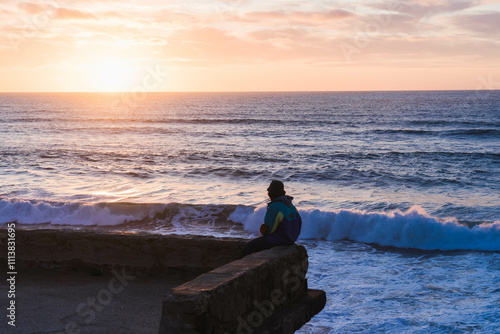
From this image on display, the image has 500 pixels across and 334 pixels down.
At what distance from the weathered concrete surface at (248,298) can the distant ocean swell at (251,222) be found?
6533mm

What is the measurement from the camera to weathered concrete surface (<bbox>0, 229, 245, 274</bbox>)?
6625mm

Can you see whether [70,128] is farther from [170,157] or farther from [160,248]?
[160,248]

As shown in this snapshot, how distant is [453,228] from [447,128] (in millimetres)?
30907

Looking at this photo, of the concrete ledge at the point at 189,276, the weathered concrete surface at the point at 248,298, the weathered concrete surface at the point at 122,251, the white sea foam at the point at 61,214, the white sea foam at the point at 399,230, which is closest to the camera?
the weathered concrete surface at the point at 248,298

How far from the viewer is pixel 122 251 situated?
6.75m

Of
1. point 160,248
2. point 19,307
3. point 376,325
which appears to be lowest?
point 376,325

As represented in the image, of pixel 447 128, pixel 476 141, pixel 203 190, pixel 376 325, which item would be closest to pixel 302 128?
A: pixel 447 128

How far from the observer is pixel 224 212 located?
1411cm

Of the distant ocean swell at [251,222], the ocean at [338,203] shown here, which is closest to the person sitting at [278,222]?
the ocean at [338,203]

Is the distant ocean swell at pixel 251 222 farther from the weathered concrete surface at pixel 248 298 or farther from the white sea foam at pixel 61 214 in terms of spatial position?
the weathered concrete surface at pixel 248 298

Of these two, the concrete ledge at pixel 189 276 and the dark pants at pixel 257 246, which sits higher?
the dark pants at pixel 257 246

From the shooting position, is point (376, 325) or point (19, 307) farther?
point (376, 325)

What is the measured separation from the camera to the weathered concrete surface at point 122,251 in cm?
662

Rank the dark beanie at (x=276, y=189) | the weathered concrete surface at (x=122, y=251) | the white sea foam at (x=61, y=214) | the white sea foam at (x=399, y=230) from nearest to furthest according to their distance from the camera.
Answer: the dark beanie at (x=276, y=189) → the weathered concrete surface at (x=122, y=251) → the white sea foam at (x=399, y=230) → the white sea foam at (x=61, y=214)
